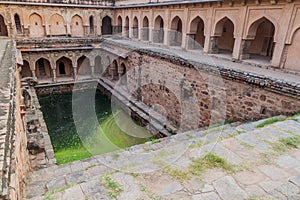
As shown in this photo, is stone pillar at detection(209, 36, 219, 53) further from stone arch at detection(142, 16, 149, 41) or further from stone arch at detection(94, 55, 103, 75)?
stone arch at detection(94, 55, 103, 75)

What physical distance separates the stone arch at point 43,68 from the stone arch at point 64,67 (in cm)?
63

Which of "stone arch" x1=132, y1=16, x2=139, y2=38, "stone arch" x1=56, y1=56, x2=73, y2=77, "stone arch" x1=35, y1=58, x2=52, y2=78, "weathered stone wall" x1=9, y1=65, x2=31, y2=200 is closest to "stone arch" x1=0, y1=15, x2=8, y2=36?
"stone arch" x1=35, y1=58, x2=52, y2=78

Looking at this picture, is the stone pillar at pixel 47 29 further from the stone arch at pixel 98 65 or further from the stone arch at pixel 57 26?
Result: the stone arch at pixel 98 65

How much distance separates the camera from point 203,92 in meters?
7.95

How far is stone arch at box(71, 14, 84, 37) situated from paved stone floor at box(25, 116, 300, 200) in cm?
1877

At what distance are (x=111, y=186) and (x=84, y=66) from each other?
16890 millimetres

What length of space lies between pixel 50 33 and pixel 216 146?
1949cm

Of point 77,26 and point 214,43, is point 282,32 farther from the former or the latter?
point 77,26

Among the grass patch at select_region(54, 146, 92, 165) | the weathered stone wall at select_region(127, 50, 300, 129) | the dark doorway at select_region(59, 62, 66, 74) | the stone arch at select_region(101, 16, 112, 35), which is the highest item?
A: the stone arch at select_region(101, 16, 112, 35)

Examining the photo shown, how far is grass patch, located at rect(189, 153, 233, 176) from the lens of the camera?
9.77ft

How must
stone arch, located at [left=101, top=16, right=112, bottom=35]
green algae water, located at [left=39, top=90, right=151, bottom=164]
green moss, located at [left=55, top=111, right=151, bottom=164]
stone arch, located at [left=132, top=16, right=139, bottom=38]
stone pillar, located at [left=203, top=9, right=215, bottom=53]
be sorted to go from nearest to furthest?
green moss, located at [left=55, top=111, right=151, bottom=164], green algae water, located at [left=39, top=90, right=151, bottom=164], stone pillar, located at [left=203, top=9, right=215, bottom=53], stone arch, located at [left=132, top=16, right=139, bottom=38], stone arch, located at [left=101, top=16, right=112, bottom=35]

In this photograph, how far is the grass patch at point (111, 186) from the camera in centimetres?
255

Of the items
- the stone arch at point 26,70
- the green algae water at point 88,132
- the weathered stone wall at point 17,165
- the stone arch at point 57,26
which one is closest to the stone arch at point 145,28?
the green algae water at point 88,132

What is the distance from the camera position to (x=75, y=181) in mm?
3428
